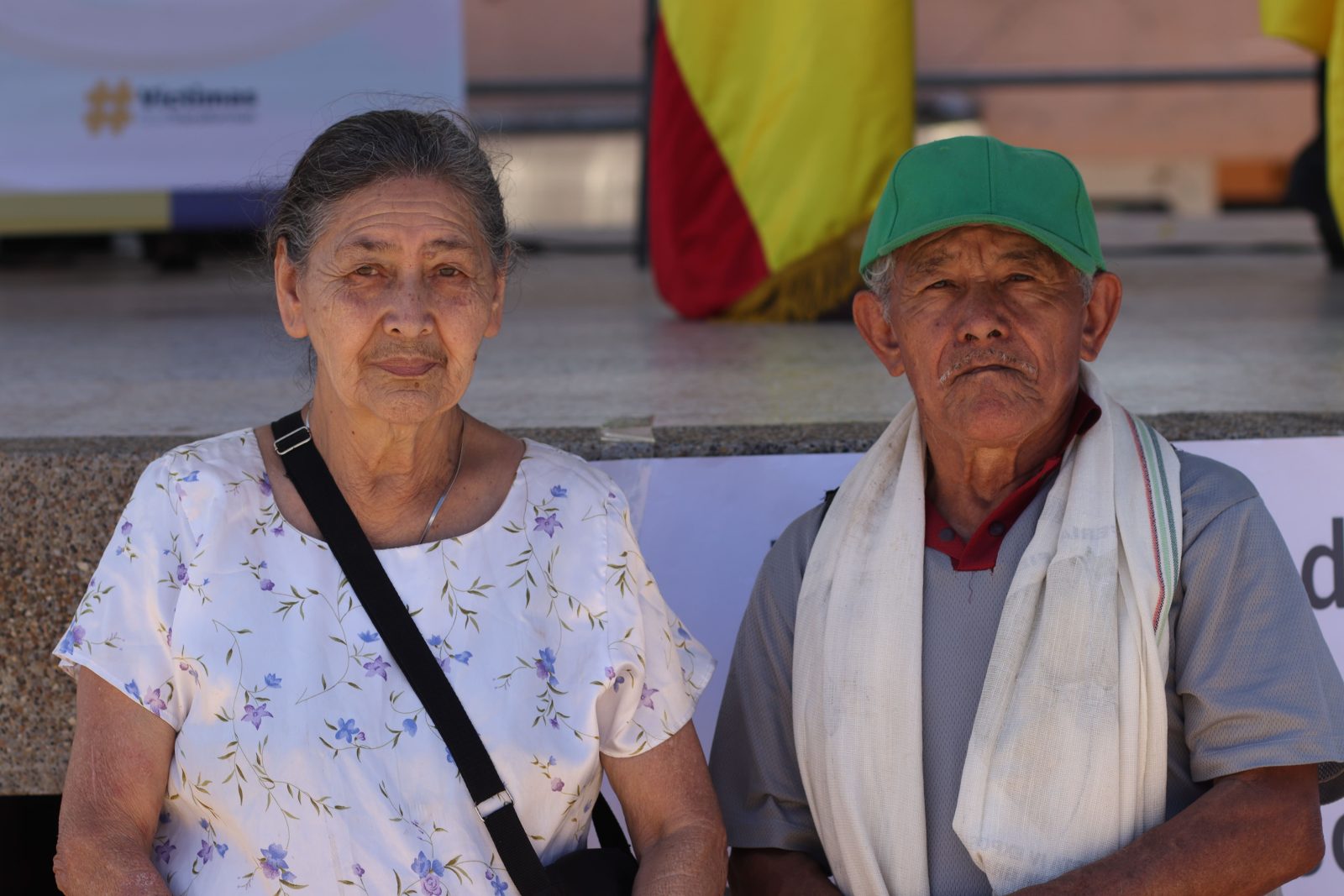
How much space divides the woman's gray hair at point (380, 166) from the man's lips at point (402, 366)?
0.68 feet

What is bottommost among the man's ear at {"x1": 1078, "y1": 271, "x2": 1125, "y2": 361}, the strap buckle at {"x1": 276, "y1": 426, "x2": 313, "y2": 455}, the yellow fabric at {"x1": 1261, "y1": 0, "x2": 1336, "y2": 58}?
the strap buckle at {"x1": 276, "y1": 426, "x2": 313, "y2": 455}

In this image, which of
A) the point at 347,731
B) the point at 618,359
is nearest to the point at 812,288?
the point at 618,359

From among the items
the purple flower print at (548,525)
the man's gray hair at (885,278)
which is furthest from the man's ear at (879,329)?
the purple flower print at (548,525)

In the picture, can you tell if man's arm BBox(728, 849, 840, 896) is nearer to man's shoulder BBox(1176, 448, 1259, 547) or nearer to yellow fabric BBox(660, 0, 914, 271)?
man's shoulder BBox(1176, 448, 1259, 547)

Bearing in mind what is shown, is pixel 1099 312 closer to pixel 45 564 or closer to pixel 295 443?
pixel 295 443

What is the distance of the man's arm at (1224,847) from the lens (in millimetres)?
1977

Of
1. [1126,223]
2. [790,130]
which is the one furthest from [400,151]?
[1126,223]

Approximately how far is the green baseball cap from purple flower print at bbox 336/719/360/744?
102 cm

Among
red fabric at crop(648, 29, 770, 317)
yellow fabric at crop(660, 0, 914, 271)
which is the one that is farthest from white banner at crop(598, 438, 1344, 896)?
red fabric at crop(648, 29, 770, 317)

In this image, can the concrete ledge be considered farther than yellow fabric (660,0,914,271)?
No

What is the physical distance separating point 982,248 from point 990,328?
13 centimetres

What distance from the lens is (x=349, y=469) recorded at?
227 centimetres

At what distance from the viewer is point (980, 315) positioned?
2.25m

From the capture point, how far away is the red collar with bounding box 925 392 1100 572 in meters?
2.23
